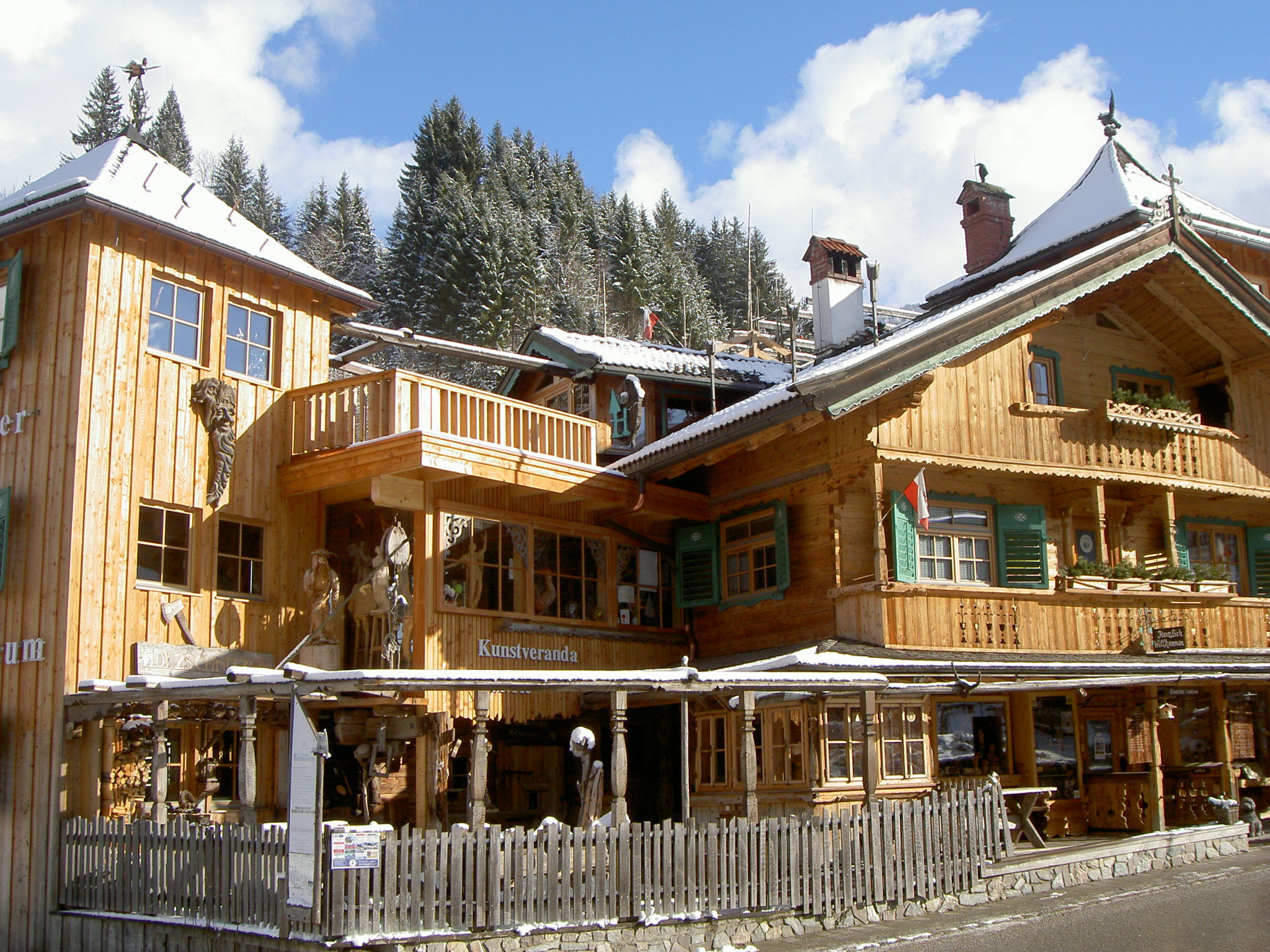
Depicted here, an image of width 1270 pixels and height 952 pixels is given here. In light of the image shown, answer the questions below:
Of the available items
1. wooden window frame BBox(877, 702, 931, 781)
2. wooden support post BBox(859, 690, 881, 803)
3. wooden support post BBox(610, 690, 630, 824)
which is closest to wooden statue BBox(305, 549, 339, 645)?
wooden support post BBox(610, 690, 630, 824)

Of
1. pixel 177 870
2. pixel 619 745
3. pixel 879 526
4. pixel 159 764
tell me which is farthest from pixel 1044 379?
pixel 177 870

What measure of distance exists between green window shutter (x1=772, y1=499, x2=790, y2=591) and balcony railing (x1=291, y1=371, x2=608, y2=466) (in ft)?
11.4

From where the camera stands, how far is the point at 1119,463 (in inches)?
845

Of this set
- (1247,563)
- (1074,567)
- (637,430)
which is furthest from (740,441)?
(1247,563)

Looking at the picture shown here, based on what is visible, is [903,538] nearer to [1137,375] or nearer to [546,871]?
[1137,375]

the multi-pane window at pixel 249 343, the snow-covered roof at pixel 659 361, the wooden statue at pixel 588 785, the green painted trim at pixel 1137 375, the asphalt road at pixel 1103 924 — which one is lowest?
the asphalt road at pixel 1103 924

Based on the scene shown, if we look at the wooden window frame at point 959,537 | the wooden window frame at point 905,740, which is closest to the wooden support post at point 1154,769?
the wooden window frame at point 959,537

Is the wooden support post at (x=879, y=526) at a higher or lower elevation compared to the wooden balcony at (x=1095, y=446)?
lower

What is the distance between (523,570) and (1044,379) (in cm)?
983

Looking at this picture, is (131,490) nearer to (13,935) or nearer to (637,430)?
(13,935)

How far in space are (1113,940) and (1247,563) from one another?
1362 cm

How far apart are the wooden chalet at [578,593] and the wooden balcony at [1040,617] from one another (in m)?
0.07

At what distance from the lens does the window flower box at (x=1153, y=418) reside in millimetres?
21234

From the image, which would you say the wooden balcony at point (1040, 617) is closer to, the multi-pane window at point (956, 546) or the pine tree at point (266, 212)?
the multi-pane window at point (956, 546)
